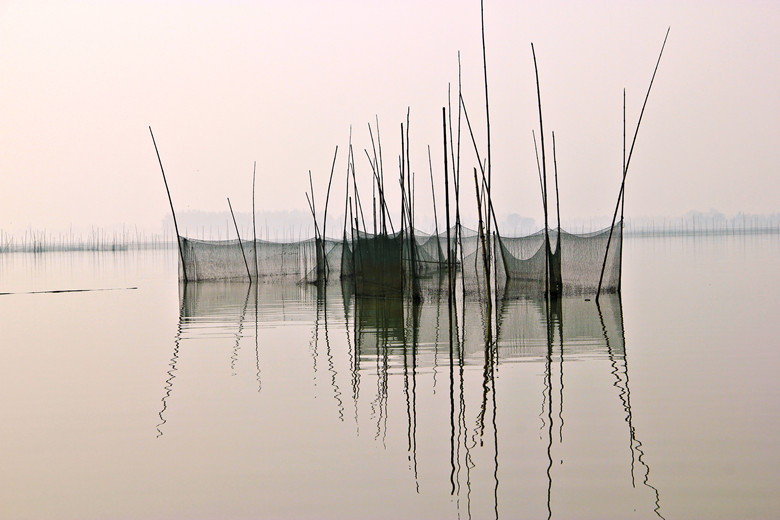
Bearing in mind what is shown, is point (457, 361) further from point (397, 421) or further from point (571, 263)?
point (571, 263)

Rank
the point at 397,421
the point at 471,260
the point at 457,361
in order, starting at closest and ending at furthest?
the point at 397,421 → the point at 457,361 → the point at 471,260

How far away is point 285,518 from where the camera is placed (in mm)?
3051

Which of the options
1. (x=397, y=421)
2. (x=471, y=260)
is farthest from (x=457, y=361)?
(x=471, y=260)

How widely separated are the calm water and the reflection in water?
0.02 metres

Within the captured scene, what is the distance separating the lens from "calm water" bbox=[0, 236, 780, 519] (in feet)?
10.6

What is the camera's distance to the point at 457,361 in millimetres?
6289

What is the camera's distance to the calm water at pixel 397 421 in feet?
10.6

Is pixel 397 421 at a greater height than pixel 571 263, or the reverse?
pixel 571 263

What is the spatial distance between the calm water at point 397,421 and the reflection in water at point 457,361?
0.02 m

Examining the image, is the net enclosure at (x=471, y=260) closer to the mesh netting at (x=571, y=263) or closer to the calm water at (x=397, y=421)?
the mesh netting at (x=571, y=263)

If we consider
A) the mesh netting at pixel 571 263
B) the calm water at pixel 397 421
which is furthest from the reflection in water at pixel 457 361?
the mesh netting at pixel 571 263

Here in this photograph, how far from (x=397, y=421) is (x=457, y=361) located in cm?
193

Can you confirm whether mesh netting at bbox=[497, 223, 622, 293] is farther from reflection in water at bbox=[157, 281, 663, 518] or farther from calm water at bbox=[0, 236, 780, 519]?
calm water at bbox=[0, 236, 780, 519]

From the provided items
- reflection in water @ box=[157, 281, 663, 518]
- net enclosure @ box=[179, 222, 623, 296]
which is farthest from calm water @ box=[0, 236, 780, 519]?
net enclosure @ box=[179, 222, 623, 296]
